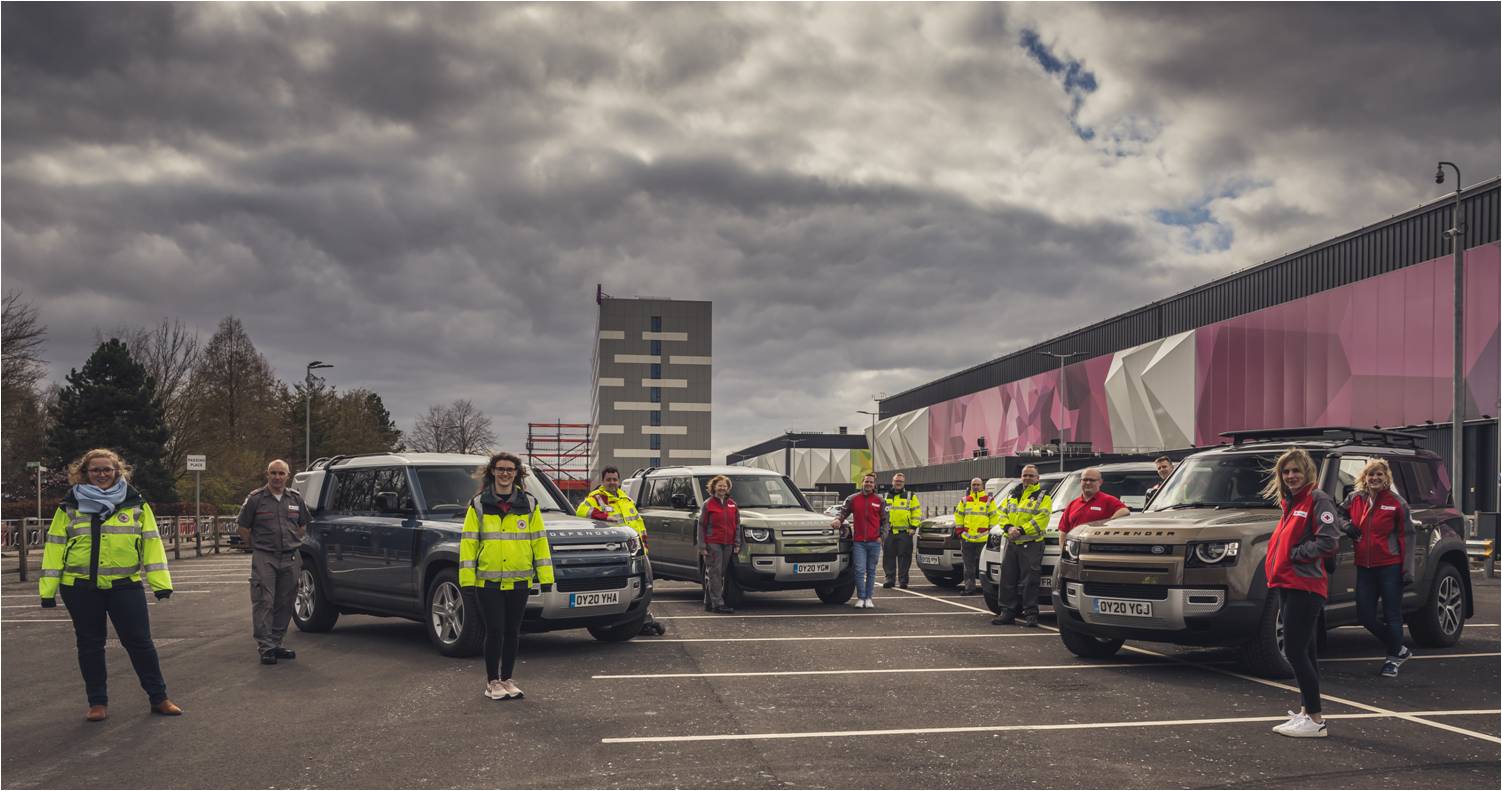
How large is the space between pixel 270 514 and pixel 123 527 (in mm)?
3256

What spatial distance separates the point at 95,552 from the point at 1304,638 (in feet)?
24.9

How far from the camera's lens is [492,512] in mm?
8711

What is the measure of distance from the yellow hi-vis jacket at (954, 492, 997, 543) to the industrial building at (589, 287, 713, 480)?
116 m

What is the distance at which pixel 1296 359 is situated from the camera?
2046 inches

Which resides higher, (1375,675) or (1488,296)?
(1488,296)

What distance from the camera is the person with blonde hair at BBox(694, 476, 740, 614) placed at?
14.4m

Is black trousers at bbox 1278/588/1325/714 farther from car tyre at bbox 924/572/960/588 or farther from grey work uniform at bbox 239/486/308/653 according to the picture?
car tyre at bbox 924/572/960/588

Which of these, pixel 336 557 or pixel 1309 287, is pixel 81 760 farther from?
pixel 1309 287

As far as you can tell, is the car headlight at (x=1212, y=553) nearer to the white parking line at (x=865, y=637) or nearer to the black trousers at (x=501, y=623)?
the white parking line at (x=865, y=637)

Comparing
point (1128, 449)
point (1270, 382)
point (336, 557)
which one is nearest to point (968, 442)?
point (1128, 449)

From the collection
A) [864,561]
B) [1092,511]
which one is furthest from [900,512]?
[1092,511]

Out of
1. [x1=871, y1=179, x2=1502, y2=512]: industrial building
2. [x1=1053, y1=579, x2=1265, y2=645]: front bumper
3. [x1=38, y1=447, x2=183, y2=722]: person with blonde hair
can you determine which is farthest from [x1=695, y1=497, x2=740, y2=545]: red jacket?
[x1=871, y1=179, x2=1502, y2=512]: industrial building

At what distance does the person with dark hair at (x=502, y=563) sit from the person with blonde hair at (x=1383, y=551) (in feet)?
21.2

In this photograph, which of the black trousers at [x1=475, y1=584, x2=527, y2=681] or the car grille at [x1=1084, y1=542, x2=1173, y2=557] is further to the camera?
the car grille at [x1=1084, y1=542, x2=1173, y2=557]
